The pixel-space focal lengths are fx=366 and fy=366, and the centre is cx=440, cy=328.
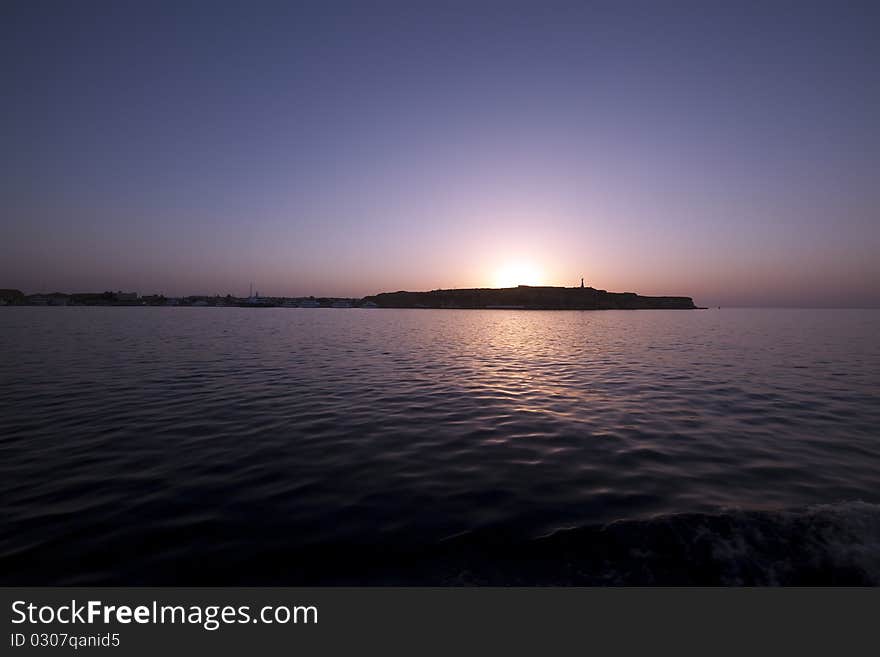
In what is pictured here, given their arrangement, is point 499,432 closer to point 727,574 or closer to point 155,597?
point 727,574

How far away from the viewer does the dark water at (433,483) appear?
18.1 feet

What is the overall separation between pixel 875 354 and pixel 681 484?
4173 centimetres

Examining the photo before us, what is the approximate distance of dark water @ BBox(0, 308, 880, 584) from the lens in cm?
553

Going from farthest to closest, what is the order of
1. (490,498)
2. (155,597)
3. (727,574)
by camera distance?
(490,498) → (727,574) → (155,597)

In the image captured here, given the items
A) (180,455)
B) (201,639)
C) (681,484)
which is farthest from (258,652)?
(681,484)

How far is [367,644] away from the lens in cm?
436

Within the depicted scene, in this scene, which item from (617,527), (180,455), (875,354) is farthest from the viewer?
(875,354)

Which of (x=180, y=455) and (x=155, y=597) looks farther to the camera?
(x=180, y=455)

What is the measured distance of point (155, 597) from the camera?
4.89 m

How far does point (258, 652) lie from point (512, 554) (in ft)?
11.9

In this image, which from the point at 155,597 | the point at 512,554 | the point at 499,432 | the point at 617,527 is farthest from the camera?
the point at 499,432

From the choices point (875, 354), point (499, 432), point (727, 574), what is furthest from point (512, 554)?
point (875, 354)

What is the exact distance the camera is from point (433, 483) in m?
8.36

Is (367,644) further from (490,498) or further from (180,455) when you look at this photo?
(180,455)
